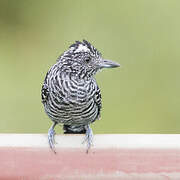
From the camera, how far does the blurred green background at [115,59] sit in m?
6.12

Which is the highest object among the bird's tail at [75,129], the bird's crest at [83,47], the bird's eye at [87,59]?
the bird's crest at [83,47]

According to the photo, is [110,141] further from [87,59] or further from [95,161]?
[87,59]

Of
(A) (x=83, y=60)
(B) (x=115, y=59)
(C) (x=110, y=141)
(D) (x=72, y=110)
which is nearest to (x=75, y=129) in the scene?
(D) (x=72, y=110)

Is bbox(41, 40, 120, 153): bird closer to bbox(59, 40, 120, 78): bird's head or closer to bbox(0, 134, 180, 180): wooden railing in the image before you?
bbox(59, 40, 120, 78): bird's head

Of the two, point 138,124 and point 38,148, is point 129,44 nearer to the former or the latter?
point 138,124

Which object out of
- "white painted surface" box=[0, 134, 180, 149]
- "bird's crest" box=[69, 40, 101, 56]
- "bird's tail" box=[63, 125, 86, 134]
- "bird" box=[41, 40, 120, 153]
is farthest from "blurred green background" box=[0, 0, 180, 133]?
"white painted surface" box=[0, 134, 180, 149]

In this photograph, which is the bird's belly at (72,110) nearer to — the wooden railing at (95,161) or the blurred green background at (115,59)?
the wooden railing at (95,161)

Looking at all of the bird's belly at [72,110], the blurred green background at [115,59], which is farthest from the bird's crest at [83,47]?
the blurred green background at [115,59]

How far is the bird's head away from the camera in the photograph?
13.0 feet

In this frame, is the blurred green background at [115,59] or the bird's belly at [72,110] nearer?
the bird's belly at [72,110]

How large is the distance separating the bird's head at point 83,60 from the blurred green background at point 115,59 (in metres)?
2.03

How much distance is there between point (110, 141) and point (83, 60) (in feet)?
2.55

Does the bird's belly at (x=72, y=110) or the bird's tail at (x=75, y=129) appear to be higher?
the bird's belly at (x=72, y=110)
